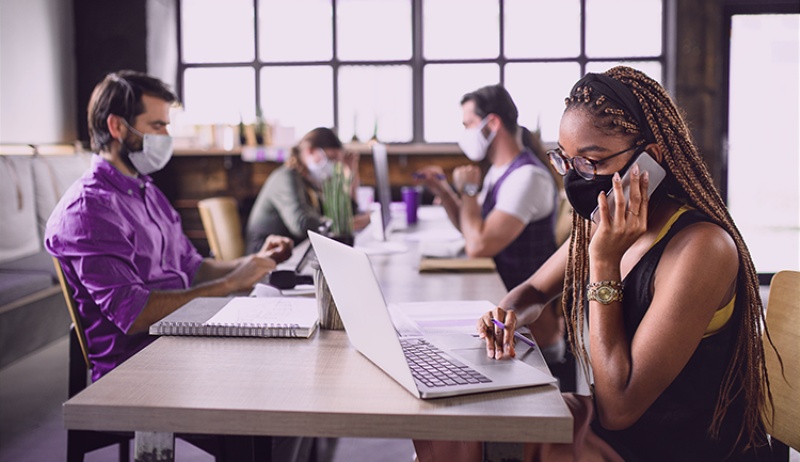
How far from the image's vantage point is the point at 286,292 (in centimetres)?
198

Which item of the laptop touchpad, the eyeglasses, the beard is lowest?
the laptop touchpad

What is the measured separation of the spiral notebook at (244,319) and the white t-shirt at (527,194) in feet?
4.12

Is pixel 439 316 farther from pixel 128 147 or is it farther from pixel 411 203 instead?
pixel 411 203

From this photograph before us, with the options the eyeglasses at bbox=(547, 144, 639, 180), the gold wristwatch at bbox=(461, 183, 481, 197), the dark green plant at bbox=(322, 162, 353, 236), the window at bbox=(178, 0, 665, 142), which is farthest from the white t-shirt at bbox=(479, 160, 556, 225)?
the window at bbox=(178, 0, 665, 142)

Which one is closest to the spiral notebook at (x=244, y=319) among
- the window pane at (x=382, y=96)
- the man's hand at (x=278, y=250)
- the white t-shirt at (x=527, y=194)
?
the man's hand at (x=278, y=250)

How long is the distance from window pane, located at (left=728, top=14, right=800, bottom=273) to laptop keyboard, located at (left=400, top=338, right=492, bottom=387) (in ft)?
17.7

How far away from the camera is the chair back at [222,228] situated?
3.36 meters

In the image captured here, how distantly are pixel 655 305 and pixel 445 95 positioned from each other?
536cm

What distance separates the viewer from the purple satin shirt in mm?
1880

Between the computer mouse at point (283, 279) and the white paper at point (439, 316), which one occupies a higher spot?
the computer mouse at point (283, 279)

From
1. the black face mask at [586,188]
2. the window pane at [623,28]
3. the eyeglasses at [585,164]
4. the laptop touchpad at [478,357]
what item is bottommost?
the laptop touchpad at [478,357]

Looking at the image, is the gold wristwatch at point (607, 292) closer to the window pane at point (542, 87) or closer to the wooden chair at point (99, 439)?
the wooden chair at point (99, 439)

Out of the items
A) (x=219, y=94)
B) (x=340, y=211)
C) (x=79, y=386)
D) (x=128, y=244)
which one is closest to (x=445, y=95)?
(x=219, y=94)

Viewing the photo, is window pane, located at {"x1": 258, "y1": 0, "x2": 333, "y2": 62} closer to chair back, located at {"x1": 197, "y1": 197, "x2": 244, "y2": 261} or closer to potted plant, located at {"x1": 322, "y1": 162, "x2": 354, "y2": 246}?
chair back, located at {"x1": 197, "y1": 197, "x2": 244, "y2": 261}
